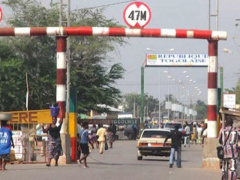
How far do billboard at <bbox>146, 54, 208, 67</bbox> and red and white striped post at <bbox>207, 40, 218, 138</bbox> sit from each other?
218 feet

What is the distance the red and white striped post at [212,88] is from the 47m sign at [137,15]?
258 centimetres

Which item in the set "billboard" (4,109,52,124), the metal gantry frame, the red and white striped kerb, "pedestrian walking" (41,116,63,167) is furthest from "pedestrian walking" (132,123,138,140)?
"pedestrian walking" (41,116,63,167)

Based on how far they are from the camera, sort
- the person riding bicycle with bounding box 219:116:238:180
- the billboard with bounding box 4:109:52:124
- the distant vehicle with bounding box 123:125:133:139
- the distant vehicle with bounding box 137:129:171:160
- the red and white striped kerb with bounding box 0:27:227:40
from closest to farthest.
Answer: the person riding bicycle with bounding box 219:116:238:180
the red and white striped kerb with bounding box 0:27:227:40
the billboard with bounding box 4:109:52:124
the distant vehicle with bounding box 137:129:171:160
the distant vehicle with bounding box 123:125:133:139

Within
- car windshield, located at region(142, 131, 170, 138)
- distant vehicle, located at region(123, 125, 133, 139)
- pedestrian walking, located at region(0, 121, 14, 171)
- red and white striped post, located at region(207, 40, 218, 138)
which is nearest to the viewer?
pedestrian walking, located at region(0, 121, 14, 171)

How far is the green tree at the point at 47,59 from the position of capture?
220 ft

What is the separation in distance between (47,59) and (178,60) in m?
29.9

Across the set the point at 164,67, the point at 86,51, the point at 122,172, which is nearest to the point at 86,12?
the point at 86,51

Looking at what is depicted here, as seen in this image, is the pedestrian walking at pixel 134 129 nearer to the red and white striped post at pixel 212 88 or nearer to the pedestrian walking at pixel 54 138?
the red and white striped post at pixel 212 88

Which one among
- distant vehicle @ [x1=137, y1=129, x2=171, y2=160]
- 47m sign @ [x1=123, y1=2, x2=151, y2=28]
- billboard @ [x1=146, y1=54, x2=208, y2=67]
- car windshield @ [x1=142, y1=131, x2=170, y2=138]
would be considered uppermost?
billboard @ [x1=146, y1=54, x2=208, y2=67]

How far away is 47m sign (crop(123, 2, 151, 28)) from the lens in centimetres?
2725

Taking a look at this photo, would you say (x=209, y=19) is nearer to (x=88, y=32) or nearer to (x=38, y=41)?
(x=88, y=32)

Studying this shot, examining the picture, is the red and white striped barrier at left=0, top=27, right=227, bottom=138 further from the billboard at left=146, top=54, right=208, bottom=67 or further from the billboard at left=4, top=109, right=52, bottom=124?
the billboard at left=146, top=54, right=208, bottom=67

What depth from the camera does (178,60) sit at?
96188 millimetres

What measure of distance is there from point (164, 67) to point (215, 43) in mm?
69775
